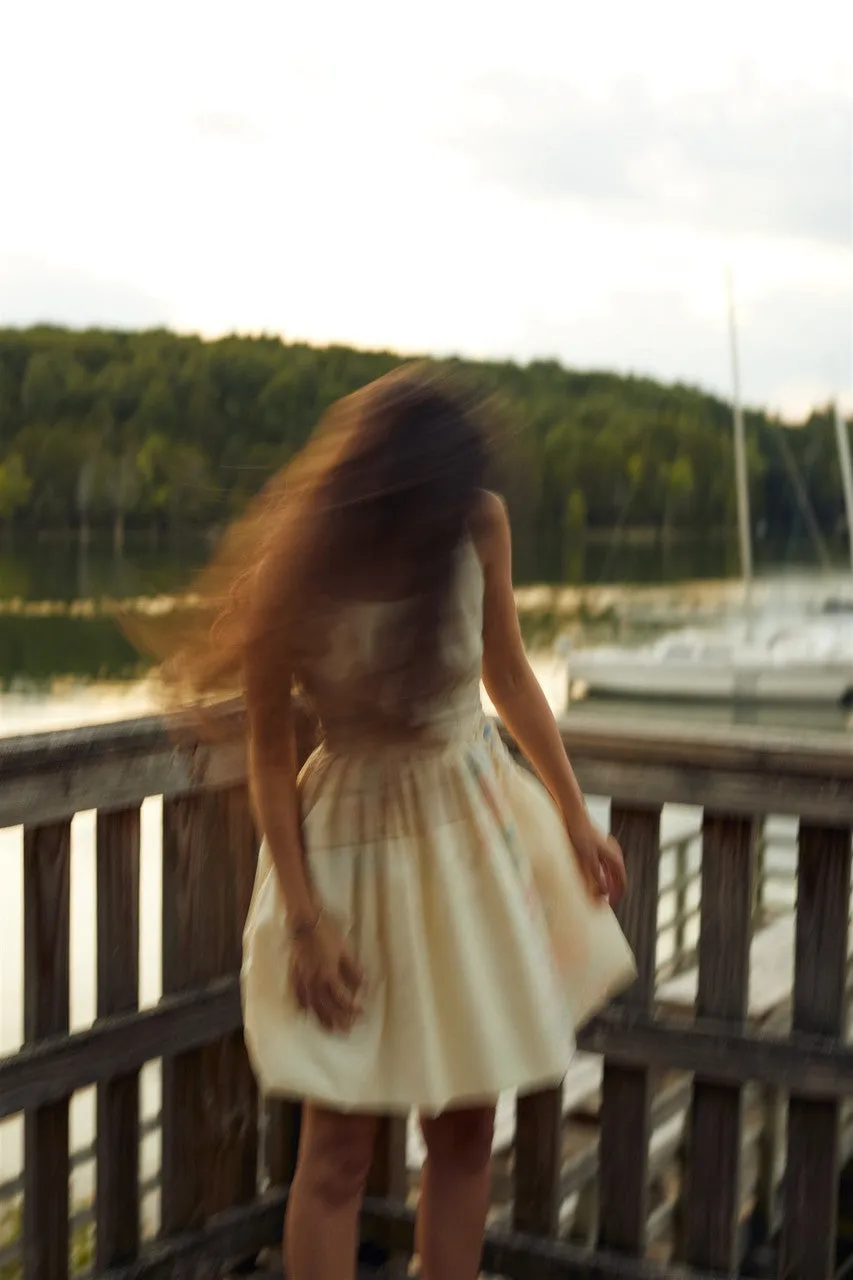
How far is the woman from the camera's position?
1.42 metres

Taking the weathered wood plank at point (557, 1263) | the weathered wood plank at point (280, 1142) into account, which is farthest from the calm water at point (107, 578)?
the weathered wood plank at point (557, 1263)

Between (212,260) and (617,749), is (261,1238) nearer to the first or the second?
(617,749)

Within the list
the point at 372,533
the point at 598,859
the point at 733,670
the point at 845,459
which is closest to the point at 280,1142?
the point at 598,859

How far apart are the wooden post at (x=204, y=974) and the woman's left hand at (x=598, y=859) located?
58 centimetres

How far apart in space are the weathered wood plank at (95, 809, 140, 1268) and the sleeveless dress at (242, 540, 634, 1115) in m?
0.32

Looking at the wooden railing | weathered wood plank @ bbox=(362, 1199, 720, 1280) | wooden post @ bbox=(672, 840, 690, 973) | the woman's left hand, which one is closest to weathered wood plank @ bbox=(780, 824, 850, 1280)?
the wooden railing

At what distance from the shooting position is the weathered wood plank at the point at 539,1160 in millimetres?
1953

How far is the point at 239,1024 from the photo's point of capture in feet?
6.42

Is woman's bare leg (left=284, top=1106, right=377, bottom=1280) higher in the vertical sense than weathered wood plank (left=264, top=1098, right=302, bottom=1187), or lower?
higher

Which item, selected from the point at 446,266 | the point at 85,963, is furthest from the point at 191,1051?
the point at 446,266

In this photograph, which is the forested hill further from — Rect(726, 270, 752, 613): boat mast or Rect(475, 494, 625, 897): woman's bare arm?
Rect(726, 270, 752, 613): boat mast

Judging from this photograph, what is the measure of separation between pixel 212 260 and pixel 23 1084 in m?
41.1

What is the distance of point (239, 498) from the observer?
1566mm

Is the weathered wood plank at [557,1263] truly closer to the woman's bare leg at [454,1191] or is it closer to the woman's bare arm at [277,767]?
the woman's bare leg at [454,1191]
